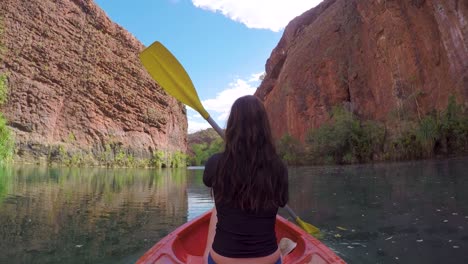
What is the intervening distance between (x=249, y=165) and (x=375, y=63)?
35141 mm

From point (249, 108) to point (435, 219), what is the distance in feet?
14.2

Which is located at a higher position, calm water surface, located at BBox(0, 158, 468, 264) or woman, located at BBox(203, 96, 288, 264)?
woman, located at BBox(203, 96, 288, 264)

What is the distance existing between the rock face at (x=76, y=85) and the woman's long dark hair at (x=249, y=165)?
3118 cm

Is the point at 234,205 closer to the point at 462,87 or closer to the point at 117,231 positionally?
the point at 117,231

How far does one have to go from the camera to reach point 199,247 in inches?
142

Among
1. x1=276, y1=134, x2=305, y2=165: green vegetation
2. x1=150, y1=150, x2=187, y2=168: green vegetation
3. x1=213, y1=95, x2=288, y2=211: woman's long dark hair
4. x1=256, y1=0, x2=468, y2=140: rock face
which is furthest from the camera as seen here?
x1=150, y1=150, x2=187, y2=168: green vegetation

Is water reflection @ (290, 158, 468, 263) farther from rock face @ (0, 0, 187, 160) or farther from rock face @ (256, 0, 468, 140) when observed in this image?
rock face @ (0, 0, 187, 160)

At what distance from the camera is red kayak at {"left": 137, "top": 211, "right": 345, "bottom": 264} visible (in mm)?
2615

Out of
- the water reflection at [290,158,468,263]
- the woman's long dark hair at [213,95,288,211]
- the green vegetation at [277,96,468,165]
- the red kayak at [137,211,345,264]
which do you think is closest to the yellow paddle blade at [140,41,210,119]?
the red kayak at [137,211,345,264]

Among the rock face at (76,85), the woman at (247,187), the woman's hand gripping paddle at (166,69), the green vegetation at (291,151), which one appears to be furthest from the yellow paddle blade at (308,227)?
the rock face at (76,85)

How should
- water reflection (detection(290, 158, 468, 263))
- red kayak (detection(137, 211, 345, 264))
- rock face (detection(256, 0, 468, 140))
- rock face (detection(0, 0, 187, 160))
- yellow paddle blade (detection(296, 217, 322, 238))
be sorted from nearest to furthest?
1. red kayak (detection(137, 211, 345, 264))
2. water reflection (detection(290, 158, 468, 263))
3. yellow paddle blade (detection(296, 217, 322, 238))
4. rock face (detection(256, 0, 468, 140))
5. rock face (detection(0, 0, 187, 160))

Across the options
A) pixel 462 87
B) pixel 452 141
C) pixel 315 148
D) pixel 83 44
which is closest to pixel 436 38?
pixel 462 87

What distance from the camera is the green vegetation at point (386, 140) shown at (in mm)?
21906

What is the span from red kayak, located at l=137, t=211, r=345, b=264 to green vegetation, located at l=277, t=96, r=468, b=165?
2142 cm
